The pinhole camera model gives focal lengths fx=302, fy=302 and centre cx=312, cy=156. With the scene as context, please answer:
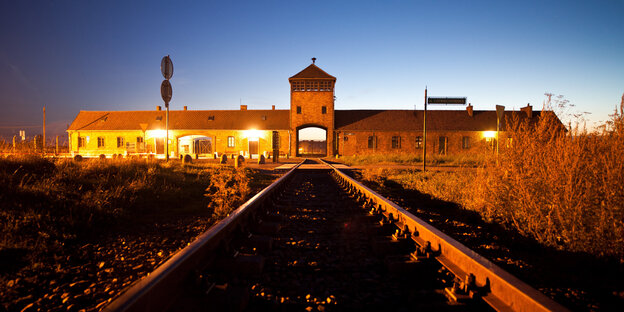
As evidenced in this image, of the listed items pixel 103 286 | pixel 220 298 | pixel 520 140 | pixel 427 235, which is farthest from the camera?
pixel 520 140

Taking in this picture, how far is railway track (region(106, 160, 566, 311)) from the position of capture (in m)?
1.60

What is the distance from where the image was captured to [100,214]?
4031 millimetres

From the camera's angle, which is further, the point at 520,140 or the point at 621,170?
the point at 520,140

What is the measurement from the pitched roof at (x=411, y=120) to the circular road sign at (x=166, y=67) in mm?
26038

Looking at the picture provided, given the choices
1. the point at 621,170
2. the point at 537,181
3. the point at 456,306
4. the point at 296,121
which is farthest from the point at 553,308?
the point at 296,121

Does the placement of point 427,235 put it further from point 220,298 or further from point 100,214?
point 100,214

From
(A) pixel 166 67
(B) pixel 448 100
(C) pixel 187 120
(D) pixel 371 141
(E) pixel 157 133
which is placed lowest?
(D) pixel 371 141

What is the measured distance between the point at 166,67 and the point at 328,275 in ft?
40.1

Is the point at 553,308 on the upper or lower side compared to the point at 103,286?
upper

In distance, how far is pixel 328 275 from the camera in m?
2.22

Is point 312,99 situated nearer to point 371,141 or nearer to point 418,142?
point 371,141

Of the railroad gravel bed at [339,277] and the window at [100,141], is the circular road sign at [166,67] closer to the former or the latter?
the railroad gravel bed at [339,277]

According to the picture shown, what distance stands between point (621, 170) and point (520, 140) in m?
1.86

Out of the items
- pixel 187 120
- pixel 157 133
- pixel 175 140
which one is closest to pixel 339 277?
A: pixel 175 140
